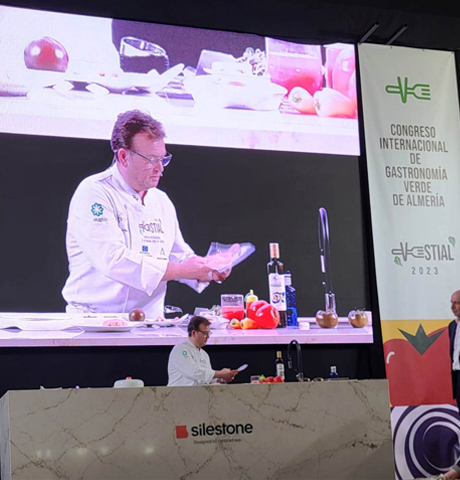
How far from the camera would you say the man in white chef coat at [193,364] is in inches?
183

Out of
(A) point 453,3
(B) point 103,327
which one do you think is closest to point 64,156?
(B) point 103,327

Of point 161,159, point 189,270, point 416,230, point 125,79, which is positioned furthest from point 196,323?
point 416,230

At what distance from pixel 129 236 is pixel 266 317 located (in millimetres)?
1166

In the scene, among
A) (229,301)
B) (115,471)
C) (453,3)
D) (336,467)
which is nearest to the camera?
(115,471)

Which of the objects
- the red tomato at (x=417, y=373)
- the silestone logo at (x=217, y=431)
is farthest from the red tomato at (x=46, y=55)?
the red tomato at (x=417, y=373)

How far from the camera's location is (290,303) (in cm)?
581

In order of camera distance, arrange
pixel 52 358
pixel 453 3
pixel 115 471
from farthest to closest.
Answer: pixel 453 3, pixel 52 358, pixel 115 471

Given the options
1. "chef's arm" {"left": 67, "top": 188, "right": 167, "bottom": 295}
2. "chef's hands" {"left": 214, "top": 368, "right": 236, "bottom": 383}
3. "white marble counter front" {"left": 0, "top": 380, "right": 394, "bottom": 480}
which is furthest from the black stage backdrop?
"white marble counter front" {"left": 0, "top": 380, "right": 394, "bottom": 480}

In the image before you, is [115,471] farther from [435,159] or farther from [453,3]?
[453,3]

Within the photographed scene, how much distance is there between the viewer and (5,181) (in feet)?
17.7

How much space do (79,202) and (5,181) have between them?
53 centimetres

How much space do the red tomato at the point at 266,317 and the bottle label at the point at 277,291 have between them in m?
0.09

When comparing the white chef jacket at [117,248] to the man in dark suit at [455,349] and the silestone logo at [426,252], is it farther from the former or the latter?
the man in dark suit at [455,349]

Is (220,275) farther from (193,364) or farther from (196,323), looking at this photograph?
(193,364)
